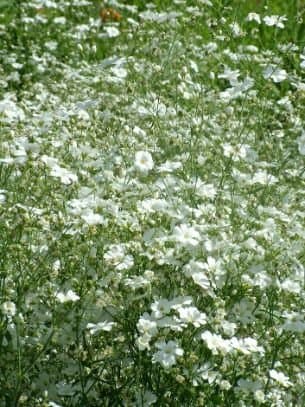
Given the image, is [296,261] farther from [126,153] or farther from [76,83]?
[76,83]

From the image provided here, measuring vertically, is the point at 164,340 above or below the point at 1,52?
above

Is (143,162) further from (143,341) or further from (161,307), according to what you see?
(143,341)

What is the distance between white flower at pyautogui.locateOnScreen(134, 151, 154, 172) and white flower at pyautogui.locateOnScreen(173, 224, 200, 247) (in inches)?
22.2

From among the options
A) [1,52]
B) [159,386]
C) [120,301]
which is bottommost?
[1,52]

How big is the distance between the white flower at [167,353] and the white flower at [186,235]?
0.43 m

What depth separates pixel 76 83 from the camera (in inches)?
245

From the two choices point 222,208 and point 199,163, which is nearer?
point 222,208

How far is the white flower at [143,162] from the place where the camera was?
4164 mm

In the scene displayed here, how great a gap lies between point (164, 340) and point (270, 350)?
21.0 inches

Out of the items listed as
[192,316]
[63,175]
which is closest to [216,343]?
[192,316]

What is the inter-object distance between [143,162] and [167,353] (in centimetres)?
118

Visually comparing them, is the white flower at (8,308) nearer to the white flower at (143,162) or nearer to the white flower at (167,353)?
the white flower at (167,353)

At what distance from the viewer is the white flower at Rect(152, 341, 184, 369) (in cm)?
321

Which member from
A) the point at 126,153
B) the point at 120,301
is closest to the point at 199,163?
the point at 126,153
